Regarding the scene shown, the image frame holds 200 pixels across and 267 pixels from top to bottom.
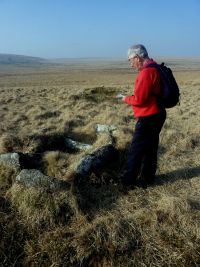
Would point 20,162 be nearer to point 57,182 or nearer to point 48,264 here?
point 57,182

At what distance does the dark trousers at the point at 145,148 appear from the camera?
5.75 m

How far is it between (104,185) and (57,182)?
3.06 feet

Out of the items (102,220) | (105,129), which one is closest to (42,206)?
(102,220)

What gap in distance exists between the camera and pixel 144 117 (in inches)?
224

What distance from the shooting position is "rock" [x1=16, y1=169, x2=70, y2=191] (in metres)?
5.37

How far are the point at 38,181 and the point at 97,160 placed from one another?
4.71ft

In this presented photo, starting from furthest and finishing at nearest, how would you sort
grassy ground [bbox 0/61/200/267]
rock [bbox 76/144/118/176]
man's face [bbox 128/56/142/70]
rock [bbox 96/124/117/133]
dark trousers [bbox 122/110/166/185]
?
1. rock [bbox 96/124/117/133]
2. rock [bbox 76/144/118/176]
3. dark trousers [bbox 122/110/166/185]
4. man's face [bbox 128/56/142/70]
5. grassy ground [bbox 0/61/200/267]

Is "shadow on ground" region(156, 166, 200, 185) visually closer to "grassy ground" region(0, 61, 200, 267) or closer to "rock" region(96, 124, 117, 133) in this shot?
"grassy ground" region(0, 61, 200, 267)

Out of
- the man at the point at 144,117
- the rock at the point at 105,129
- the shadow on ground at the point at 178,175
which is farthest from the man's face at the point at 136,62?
the rock at the point at 105,129

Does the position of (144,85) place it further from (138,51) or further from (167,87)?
(138,51)

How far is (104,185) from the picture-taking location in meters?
6.09

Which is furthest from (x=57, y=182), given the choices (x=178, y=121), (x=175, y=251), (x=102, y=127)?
(x=178, y=121)

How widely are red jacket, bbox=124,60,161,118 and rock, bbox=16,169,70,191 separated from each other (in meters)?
1.60

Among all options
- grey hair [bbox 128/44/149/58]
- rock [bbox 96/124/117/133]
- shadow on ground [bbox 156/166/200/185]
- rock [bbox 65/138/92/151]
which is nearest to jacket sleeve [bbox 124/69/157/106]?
grey hair [bbox 128/44/149/58]
